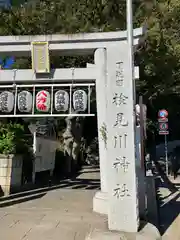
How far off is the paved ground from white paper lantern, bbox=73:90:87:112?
2.70 metres

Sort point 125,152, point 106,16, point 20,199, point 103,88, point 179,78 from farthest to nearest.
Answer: point 179,78, point 106,16, point 20,199, point 103,88, point 125,152

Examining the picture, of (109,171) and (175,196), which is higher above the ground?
(109,171)

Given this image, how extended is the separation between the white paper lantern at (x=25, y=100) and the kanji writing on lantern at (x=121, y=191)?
371 cm

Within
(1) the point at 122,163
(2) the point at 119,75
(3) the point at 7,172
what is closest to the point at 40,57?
(2) the point at 119,75

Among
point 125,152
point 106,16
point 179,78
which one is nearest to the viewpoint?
point 125,152

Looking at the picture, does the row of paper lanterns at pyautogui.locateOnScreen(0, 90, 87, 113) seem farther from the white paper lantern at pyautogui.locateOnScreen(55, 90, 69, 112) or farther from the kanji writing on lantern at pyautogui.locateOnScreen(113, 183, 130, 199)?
the kanji writing on lantern at pyautogui.locateOnScreen(113, 183, 130, 199)

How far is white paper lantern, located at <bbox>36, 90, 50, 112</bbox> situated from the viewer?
31.5 feet

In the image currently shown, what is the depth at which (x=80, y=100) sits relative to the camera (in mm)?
9508

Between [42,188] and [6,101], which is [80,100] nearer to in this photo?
[6,101]

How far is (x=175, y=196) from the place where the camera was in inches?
495

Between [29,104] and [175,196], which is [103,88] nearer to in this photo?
[29,104]

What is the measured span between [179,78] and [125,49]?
14255mm

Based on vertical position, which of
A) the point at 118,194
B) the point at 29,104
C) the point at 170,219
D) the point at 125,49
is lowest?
the point at 170,219

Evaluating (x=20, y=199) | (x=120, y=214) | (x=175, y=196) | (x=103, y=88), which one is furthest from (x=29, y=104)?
(x=175, y=196)
